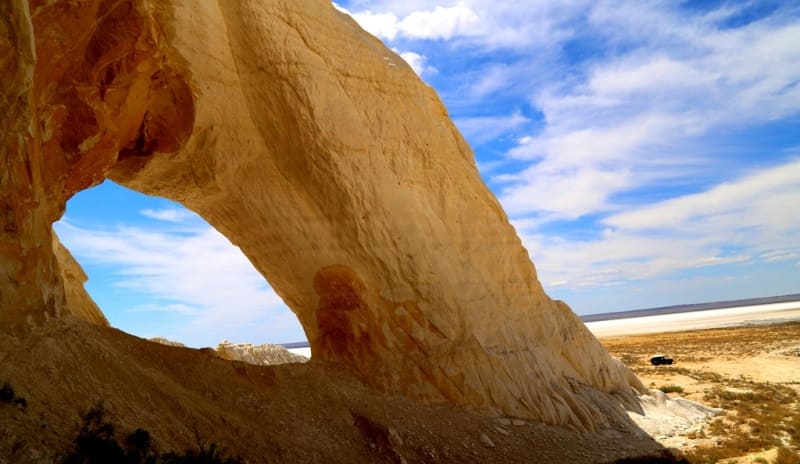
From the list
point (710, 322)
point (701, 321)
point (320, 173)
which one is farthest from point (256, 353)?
point (701, 321)

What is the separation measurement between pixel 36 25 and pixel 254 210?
4303mm

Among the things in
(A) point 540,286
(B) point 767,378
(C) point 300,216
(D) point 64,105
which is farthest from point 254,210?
(B) point 767,378

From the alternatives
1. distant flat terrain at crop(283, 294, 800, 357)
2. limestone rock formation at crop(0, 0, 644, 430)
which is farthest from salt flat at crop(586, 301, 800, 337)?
limestone rock formation at crop(0, 0, 644, 430)

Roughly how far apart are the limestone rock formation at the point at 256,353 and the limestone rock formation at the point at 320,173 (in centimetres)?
768

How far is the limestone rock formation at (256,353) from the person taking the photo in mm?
17598

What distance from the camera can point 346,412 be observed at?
8.70 metres

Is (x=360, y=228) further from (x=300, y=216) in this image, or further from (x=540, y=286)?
(x=540, y=286)

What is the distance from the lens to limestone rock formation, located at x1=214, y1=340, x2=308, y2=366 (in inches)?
693

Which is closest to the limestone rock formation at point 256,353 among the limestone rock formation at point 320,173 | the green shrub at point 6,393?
the limestone rock formation at point 320,173

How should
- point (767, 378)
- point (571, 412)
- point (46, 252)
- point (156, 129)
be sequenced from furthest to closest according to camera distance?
point (767, 378) < point (571, 412) < point (156, 129) < point (46, 252)

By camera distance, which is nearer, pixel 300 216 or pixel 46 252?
pixel 46 252

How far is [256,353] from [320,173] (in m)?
10.4

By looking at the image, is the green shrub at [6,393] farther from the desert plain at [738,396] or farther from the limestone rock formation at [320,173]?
the desert plain at [738,396]

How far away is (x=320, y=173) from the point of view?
386 inches
